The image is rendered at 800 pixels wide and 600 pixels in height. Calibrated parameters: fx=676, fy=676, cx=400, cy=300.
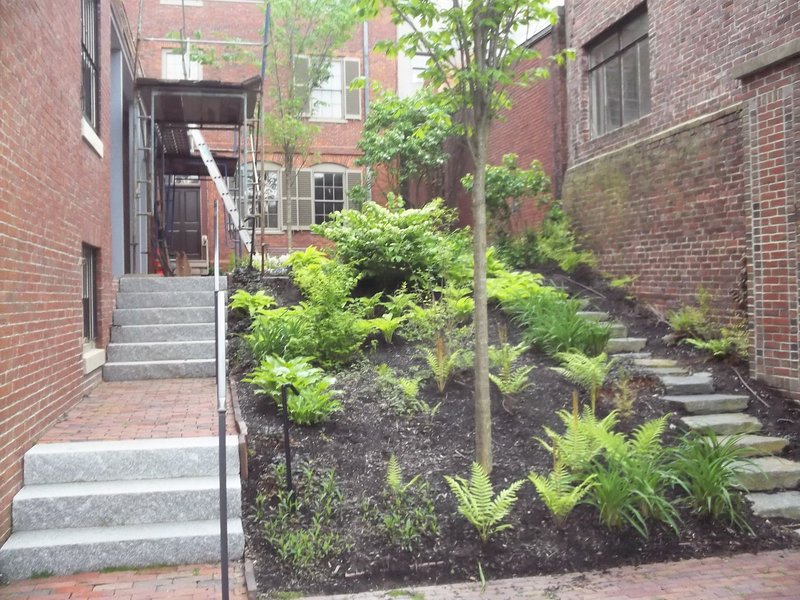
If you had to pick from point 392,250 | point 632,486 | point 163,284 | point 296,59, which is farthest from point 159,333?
point 296,59

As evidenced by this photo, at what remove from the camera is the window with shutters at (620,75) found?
972 cm

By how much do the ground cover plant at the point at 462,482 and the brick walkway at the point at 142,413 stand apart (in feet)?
1.35

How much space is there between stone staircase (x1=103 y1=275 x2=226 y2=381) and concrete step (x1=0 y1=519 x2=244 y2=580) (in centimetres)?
340

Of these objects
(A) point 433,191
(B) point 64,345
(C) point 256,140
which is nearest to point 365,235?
(B) point 64,345

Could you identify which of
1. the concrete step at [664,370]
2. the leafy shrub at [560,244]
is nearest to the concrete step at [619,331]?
the concrete step at [664,370]

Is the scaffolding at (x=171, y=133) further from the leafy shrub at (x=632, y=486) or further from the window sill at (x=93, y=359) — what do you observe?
the leafy shrub at (x=632, y=486)

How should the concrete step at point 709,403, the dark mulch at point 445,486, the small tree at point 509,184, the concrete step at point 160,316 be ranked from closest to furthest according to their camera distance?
1. the dark mulch at point 445,486
2. the concrete step at point 709,403
3. the concrete step at point 160,316
4. the small tree at point 509,184

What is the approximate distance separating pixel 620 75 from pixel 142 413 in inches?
330

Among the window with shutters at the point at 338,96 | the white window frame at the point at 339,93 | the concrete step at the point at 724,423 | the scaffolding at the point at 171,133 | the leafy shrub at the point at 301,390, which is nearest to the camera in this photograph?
the leafy shrub at the point at 301,390

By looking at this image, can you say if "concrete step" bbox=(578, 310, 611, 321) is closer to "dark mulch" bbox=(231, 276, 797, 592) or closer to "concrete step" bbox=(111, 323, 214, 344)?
"dark mulch" bbox=(231, 276, 797, 592)

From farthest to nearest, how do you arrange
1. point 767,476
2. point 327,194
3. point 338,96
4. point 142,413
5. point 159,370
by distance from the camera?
point 338,96, point 327,194, point 159,370, point 142,413, point 767,476

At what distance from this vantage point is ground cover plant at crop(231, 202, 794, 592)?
4.17 meters

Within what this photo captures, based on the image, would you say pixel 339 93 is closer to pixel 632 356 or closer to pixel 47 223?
pixel 632 356

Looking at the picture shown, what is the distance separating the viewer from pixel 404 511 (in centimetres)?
447
